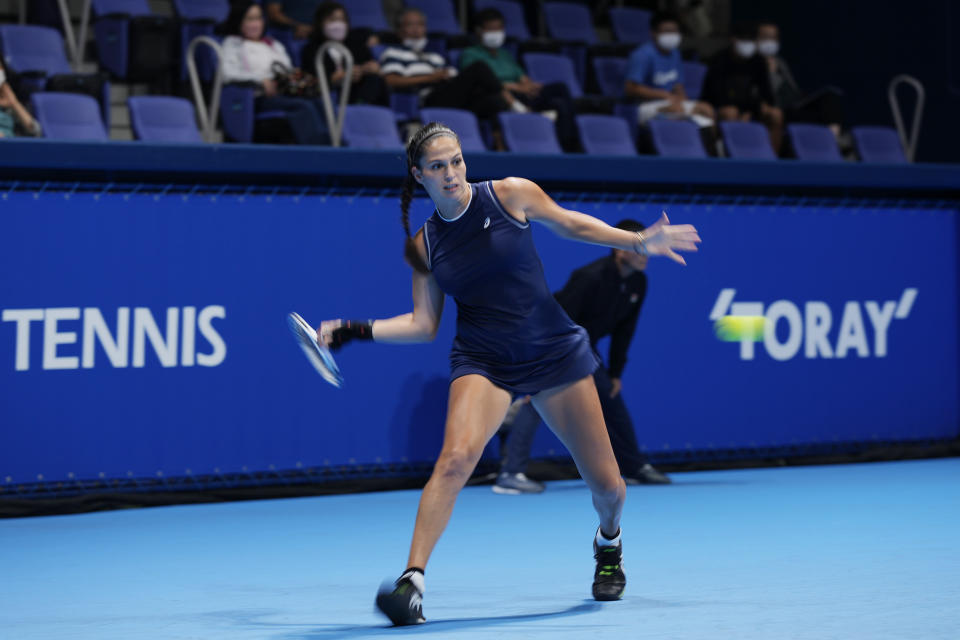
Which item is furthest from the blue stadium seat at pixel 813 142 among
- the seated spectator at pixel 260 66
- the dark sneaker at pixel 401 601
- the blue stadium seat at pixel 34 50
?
the dark sneaker at pixel 401 601

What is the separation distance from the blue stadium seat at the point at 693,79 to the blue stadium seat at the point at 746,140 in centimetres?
137

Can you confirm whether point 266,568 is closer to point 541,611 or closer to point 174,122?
point 541,611

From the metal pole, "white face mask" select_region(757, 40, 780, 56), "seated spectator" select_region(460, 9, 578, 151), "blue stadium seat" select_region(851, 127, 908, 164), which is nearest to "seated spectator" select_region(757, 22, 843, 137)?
"white face mask" select_region(757, 40, 780, 56)

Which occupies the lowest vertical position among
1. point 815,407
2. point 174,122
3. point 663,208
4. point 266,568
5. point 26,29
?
point 815,407

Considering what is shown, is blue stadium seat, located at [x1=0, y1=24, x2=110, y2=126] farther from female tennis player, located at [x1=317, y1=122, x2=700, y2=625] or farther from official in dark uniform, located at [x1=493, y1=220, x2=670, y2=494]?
female tennis player, located at [x1=317, y1=122, x2=700, y2=625]

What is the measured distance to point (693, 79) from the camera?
14891 mm

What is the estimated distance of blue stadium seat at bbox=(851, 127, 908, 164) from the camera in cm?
1430

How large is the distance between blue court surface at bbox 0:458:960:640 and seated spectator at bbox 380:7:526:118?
398 centimetres

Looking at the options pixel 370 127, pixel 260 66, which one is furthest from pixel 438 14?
pixel 370 127

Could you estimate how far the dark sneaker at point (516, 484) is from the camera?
30.6 ft

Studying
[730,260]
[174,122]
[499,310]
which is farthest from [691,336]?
[499,310]

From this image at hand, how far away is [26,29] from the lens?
11266 millimetres

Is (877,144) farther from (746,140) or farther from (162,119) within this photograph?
(162,119)

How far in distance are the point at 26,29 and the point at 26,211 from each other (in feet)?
11.5
